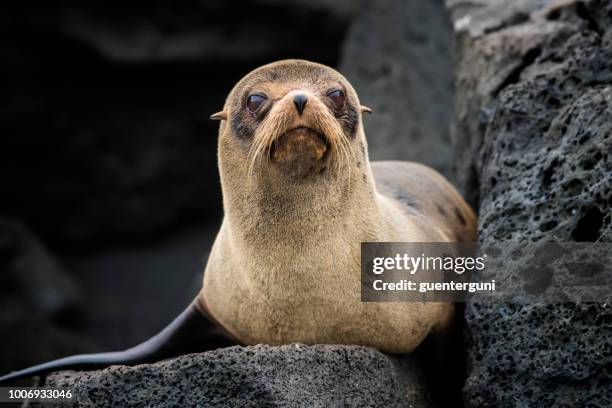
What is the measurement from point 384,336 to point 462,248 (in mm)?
1423

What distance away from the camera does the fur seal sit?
5.52m

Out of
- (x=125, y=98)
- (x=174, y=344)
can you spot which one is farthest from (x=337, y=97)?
(x=125, y=98)

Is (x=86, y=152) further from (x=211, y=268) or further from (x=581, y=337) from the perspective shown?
(x=581, y=337)

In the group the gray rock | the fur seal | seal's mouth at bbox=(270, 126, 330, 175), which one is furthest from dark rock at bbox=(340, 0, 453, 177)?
the gray rock

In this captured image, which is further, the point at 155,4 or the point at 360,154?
the point at 155,4

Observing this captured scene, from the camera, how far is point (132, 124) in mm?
13156

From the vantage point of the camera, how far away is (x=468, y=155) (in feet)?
26.5

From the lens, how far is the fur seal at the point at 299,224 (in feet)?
18.1

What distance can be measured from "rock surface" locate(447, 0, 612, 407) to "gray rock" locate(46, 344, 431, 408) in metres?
0.80

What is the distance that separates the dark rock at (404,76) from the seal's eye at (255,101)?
466 cm

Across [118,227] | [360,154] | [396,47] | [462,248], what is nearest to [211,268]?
[360,154]

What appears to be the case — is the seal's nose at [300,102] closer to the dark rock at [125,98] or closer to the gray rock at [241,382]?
the gray rock at [241,382]

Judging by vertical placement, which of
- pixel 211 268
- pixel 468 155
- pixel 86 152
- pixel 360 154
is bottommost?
pixel 211 268

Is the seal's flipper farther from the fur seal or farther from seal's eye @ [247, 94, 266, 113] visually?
seal's eye @ [247, 94, 266, 113]
